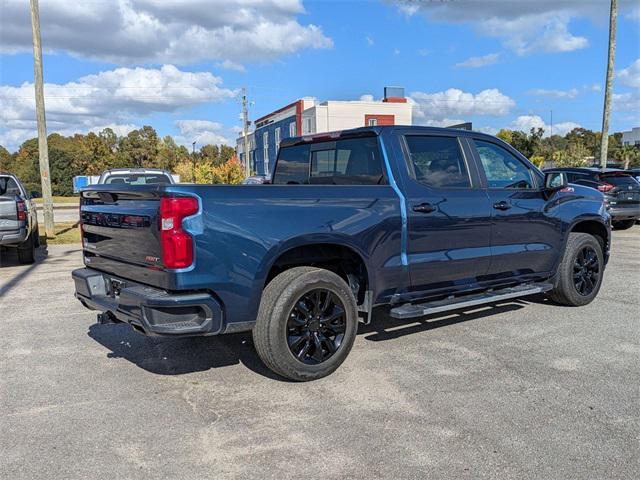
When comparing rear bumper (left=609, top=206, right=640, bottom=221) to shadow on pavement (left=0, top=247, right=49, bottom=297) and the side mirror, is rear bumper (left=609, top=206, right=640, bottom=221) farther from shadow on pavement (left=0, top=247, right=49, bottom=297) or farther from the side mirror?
shadow on pavement (left=0, top=247, right=49, bottom=297)

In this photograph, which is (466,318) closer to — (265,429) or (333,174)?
(333,174)

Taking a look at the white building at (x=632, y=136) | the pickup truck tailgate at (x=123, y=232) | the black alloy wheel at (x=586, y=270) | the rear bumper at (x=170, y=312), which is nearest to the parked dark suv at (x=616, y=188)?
the black alloy wheel at (x=586, y=270)

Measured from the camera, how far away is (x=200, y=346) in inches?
204

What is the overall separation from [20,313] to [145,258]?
3.58 metres

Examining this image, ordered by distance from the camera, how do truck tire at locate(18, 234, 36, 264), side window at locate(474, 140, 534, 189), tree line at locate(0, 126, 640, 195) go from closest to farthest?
side window at locate(474, 140, 534, 189), truck tire at locate(18, 234, 36, 264), tree line at locate(0, 126, 640, 195)

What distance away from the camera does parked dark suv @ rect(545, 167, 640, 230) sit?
14562mm

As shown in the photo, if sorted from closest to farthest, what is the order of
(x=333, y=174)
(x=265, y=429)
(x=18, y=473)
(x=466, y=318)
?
(x=18, y=473) → (x=265, y=429) → (x=333, y=174) → (x=466, y=318)

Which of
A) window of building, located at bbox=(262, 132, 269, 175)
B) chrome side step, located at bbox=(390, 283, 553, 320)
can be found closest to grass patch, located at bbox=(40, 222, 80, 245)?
chrome side step, located at bbox=(390, 283, 553, 320)

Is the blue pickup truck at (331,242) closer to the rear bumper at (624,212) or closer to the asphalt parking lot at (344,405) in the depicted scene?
the asphalt parking lot at (344,405)

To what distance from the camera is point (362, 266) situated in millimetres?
4543

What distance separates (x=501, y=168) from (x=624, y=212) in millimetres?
10901

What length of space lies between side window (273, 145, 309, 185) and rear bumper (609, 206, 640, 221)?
11.6 meters

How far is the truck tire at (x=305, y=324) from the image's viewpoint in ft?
13.1

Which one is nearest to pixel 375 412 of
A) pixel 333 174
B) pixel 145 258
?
pixel 145 258
